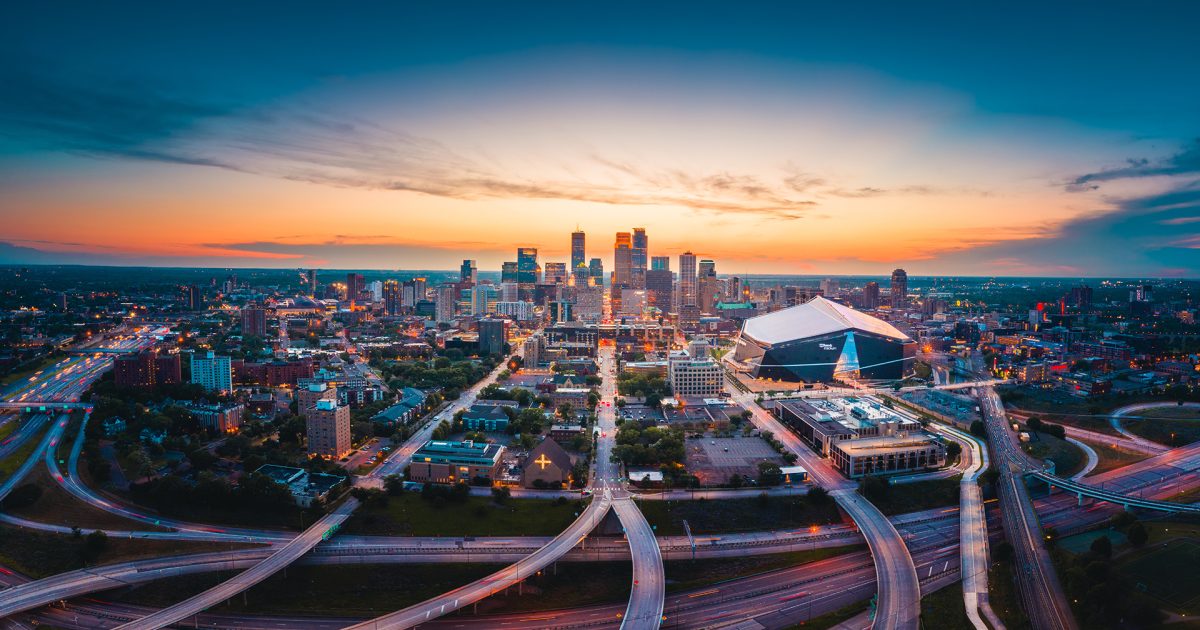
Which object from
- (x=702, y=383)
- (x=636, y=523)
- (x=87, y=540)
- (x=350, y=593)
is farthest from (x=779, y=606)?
(x=702, y=383)

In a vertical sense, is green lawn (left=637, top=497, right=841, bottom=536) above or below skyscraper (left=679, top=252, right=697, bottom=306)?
below

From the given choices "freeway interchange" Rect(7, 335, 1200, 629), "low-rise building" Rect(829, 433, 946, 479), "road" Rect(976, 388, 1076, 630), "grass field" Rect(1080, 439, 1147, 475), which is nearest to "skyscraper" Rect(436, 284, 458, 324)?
"freeway interchange" Rect(7, 335, 1200, 629)

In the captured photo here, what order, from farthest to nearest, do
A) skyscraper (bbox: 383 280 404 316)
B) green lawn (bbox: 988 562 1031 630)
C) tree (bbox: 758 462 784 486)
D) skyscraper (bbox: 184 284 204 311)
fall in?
skyscraper (bbox: 383 280 404 316)
skyscraper (bbox: 184 284 204 311)
tree (bbox: 758 462 784 486)
green lawn (bbox: 988 562 1031 630)

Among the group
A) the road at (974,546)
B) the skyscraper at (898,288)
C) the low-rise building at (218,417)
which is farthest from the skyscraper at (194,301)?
the skyscraper at (898,288)

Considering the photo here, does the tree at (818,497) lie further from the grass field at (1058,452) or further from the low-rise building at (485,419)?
the low-rise building at (485,419)

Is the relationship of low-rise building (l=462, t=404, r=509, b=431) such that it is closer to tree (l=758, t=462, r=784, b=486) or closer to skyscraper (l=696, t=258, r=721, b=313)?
tree (l=758, t=462, r=784, b=486)

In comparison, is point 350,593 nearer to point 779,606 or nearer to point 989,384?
point 779,606

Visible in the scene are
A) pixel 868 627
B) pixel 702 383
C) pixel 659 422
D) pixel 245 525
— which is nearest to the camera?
pixel 868 627
